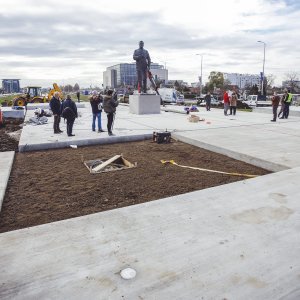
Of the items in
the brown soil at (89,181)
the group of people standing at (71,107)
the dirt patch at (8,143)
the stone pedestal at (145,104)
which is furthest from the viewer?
the stone pedestal at (145,104)

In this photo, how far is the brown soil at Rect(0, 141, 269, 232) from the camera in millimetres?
4676

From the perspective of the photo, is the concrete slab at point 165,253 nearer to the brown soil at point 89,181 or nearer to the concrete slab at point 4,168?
the brown soil at point 89,181

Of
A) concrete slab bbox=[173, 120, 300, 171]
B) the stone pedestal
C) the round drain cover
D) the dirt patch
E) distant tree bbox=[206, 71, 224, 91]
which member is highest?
distant tree bbox=[206, 71, 224, 91]

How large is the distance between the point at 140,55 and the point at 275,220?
16697 mm

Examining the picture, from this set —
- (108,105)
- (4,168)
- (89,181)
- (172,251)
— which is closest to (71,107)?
(108,105)

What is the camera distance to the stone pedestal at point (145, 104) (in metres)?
19.2

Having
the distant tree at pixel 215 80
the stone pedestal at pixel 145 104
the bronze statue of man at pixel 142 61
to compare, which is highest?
the distant tree at pixel 215 80

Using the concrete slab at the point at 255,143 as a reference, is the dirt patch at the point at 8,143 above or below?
below

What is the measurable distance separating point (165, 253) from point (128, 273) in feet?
1.68

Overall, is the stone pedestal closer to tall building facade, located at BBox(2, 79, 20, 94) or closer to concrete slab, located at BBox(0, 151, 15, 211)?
concrete slab, located at BBox(0, 151, 15, 211)

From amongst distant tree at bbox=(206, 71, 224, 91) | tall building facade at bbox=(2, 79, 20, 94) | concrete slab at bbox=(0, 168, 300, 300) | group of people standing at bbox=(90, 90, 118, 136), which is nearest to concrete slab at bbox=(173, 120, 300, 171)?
group of people standing at bbox=(90, 90, 118, 136)

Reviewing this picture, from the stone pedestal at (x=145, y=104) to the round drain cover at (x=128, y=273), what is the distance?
1679 cm

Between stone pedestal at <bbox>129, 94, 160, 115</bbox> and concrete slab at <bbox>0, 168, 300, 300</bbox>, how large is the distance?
49.7 ft

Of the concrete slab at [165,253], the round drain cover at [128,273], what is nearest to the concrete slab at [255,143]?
the concrete slab at [165,253]
